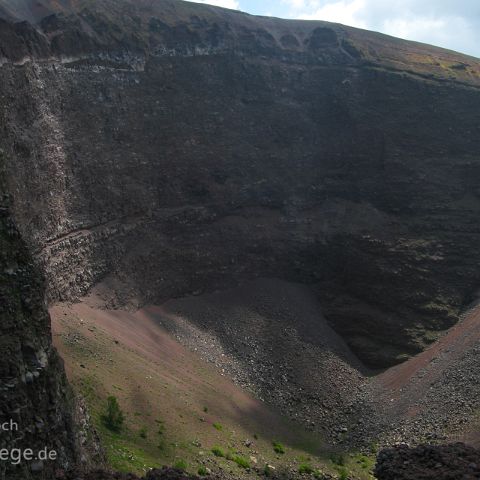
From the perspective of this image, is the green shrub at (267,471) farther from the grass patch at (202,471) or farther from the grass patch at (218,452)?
the grass patch at (202,471)

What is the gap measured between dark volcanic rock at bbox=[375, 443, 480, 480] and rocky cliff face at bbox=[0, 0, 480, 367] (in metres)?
19.0

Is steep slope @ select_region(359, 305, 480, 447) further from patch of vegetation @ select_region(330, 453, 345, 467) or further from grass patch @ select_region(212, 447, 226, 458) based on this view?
grass patch @ select_region(212, 447, 226, 458)

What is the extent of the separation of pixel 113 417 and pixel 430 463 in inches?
445

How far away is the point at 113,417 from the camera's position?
23.7 m

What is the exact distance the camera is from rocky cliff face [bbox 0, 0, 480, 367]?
123ft

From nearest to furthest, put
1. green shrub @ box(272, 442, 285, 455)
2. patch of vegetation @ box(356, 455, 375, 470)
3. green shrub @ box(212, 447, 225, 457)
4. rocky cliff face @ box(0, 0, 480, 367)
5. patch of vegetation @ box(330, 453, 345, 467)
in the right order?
green shrub @ box(212, 447, 225, 457), green shrub @ box(272, 442, 285, 455), patch of vegetation @ box(356, 455, 375, 470), patch of vegetation @ box(330, 453, 345, 467), rocky cliff face @ box(0, 0, 480, 367)

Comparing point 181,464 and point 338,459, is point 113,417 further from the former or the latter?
point 338,459

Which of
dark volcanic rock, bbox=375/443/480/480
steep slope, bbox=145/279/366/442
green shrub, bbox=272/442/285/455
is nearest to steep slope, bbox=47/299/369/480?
green shrub, bbox=272/442/285/455

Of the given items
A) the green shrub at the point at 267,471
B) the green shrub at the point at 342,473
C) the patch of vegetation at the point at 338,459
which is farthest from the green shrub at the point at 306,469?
the patch of vegetation at the point at 338,459

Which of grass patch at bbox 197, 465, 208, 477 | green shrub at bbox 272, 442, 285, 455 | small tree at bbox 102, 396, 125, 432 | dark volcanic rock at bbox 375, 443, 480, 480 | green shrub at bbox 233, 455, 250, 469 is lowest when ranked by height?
green shrub at bbox 272, 442, 285, 455

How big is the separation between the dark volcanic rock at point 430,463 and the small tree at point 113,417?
9.49 m

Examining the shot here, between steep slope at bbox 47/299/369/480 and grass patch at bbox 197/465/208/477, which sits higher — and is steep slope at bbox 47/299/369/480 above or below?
above

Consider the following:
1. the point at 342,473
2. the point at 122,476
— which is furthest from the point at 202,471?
the point at 342,473

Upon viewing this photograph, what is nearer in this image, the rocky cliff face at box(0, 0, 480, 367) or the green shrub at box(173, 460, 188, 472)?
the green shrub at box(173, 460, 188, 472)
